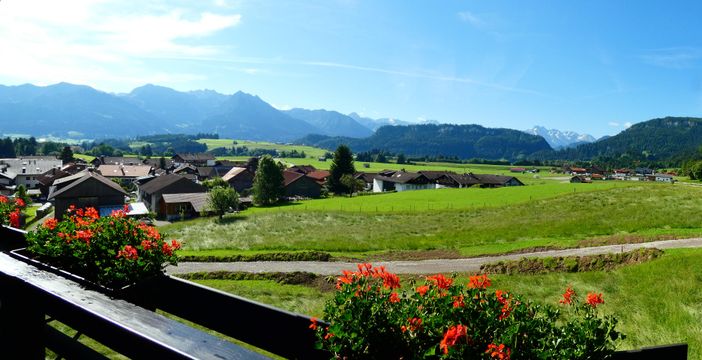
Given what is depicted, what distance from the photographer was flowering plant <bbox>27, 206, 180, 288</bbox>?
12.2 feet

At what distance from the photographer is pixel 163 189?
69.9 metres

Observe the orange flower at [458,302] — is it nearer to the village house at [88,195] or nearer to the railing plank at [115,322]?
the railing plank at [115,322]

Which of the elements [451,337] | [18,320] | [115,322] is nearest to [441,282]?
[451,337]

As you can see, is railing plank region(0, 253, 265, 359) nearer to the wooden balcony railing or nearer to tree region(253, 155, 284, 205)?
the wooden balcony railing

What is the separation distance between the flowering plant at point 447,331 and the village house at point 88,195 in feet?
212

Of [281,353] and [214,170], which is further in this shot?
[214,170]

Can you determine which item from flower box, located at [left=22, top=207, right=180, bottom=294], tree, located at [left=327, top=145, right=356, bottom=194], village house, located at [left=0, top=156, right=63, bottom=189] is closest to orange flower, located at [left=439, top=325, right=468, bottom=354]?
flower box, located at [left=22, top=207, right=180, bottom=294]

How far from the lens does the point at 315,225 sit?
139 ft

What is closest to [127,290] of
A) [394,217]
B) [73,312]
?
[73,312]

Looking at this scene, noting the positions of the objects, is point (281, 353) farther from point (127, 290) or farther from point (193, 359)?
point (127, 290)

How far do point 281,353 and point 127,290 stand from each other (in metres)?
1.71

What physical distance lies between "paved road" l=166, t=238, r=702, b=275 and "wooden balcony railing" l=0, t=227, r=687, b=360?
65.3 feet

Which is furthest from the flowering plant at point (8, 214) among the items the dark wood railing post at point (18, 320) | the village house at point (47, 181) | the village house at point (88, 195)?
the village house at point (47, 181)

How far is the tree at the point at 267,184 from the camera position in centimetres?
7431
